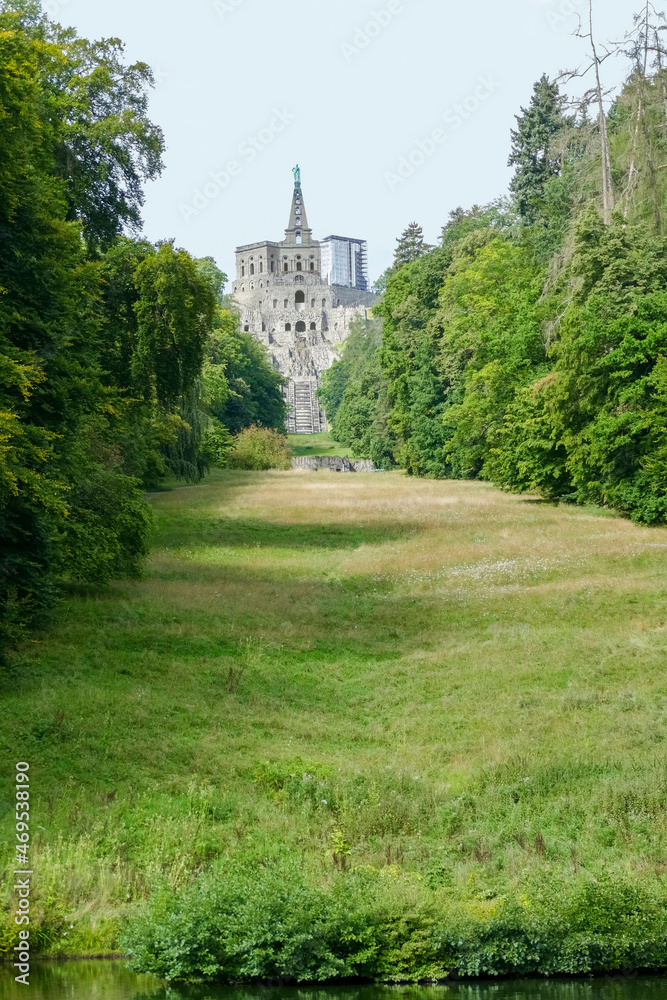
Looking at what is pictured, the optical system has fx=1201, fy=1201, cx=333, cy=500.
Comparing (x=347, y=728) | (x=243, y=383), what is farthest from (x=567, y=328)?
A: (x=243, y=383)

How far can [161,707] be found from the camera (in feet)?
58.1

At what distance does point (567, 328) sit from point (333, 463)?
77860 millimetres

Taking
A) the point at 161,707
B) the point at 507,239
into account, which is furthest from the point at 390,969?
the point at 507,239

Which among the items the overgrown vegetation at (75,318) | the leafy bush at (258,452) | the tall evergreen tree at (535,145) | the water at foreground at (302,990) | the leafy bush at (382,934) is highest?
the tall evergreen tree at (535,145)

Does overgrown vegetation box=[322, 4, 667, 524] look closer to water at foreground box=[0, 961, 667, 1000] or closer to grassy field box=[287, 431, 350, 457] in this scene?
water at foreground box=[0, 961, 667, 1000]

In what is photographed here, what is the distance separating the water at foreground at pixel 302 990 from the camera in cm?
1016

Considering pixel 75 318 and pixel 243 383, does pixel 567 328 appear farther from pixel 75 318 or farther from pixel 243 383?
pixel 243 383

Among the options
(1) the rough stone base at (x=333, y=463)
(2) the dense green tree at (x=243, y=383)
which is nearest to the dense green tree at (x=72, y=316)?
(2) the dense green tree at (x=243, y=383)

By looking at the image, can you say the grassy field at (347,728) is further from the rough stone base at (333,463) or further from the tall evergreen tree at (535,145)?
the rough stone base at (333,463)

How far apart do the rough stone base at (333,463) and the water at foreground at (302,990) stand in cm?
10350

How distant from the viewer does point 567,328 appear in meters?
42.7

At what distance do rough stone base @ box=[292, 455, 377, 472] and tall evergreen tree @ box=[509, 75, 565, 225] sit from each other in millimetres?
39476

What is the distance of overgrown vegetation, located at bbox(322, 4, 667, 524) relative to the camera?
38656 millimetres

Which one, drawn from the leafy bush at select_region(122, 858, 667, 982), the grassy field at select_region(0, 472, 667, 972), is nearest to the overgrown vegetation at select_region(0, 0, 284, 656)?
the grassy field at select_region(0, 472, 667, 972)
